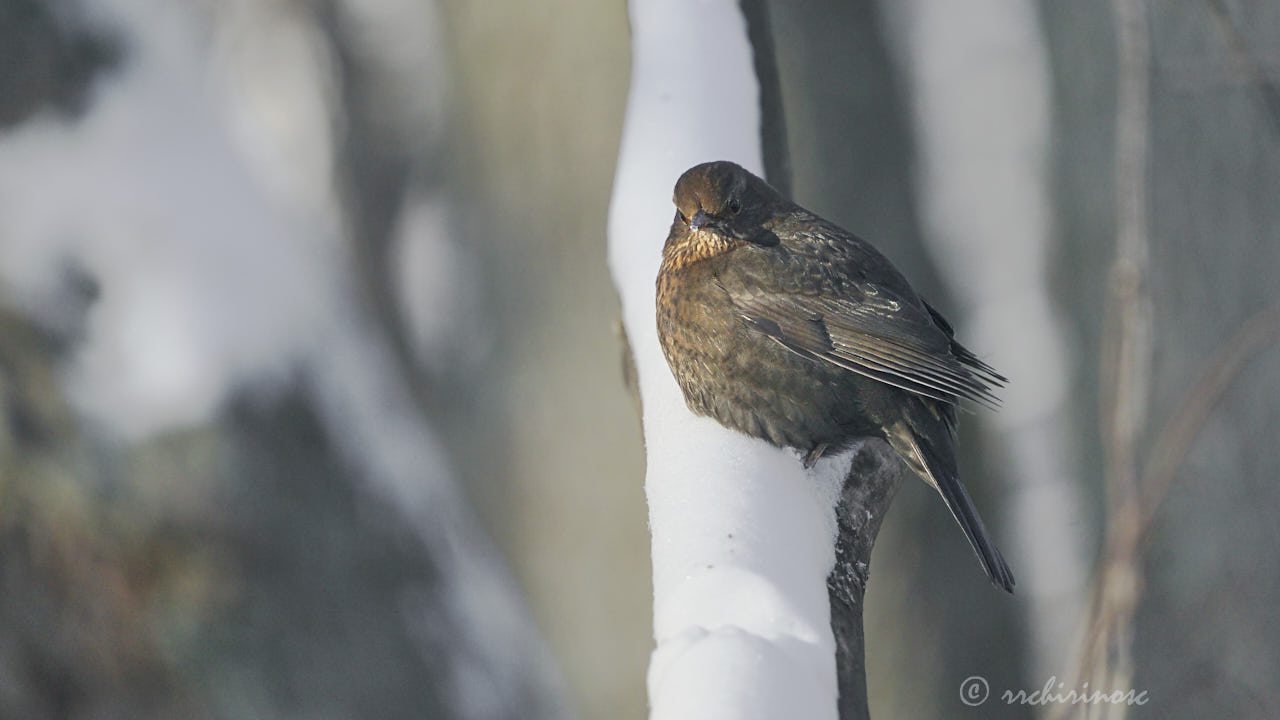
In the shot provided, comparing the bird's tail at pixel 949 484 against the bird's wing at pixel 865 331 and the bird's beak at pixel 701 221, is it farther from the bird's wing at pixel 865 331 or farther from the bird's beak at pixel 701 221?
the bird's beak at pixel 701 221

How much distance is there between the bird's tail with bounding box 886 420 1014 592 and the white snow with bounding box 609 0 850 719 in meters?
0.14

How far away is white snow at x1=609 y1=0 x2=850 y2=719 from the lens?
154cm

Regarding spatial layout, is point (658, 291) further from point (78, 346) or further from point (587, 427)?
point (78, 346)

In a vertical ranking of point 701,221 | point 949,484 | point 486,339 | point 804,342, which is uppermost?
point 701,221

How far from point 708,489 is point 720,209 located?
0.67m

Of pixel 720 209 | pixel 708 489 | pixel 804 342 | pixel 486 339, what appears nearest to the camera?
pixel 708 489

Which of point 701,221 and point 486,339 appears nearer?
point 701,221

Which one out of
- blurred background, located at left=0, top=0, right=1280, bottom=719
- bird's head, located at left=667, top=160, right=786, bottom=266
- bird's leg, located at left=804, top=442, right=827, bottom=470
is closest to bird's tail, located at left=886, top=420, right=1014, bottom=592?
bird's leg, located at left=804, top=442, right=827, bottom=470

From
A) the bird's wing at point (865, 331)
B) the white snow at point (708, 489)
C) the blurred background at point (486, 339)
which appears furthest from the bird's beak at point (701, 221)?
the blurred background at point (486, 339)

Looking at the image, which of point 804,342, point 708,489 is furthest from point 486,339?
point 708,489

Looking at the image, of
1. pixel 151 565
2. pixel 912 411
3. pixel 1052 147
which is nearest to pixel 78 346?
pixel 151 565

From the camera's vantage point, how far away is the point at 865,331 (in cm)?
215

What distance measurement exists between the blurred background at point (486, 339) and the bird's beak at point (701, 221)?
57.0 inches

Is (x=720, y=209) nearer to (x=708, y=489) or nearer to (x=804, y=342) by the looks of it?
(x=804, y=342)
